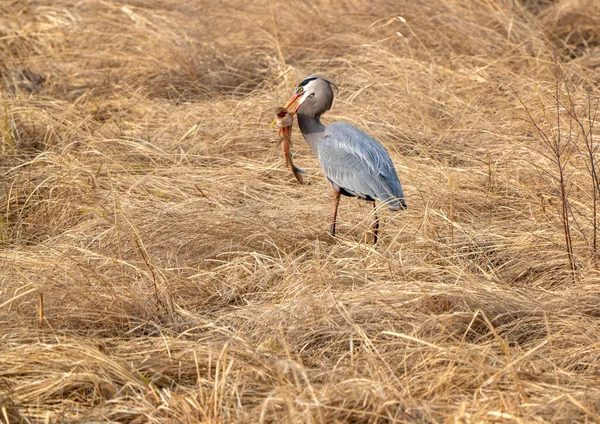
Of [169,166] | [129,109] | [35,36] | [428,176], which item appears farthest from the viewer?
[35,36]

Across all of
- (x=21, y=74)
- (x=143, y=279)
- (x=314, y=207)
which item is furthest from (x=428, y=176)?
(x=21, y=74)

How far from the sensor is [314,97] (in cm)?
493

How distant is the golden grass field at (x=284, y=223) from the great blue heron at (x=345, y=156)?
150 mm

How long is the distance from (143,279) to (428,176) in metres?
1.79

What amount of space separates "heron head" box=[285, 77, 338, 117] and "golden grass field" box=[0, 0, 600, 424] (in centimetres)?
47

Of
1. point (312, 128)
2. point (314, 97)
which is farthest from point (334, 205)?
point (314, 97)

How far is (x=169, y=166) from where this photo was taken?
5.65 meters

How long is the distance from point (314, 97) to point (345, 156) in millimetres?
388

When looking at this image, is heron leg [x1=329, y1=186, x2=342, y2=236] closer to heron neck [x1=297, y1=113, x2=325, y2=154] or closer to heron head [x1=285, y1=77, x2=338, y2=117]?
heron neck [x1=297, y1=113, x2=325, y2=154]

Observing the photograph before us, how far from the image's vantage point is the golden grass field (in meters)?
3.04

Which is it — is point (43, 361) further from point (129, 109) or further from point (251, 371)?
point (129, 109)

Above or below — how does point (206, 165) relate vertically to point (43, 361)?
below

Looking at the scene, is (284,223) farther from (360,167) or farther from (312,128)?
(312,128)

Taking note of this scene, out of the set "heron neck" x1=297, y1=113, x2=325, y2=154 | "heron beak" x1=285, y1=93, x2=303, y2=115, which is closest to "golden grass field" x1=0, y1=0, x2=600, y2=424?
"heron neck" x1=297, y1=113, x2=325, y2=154
